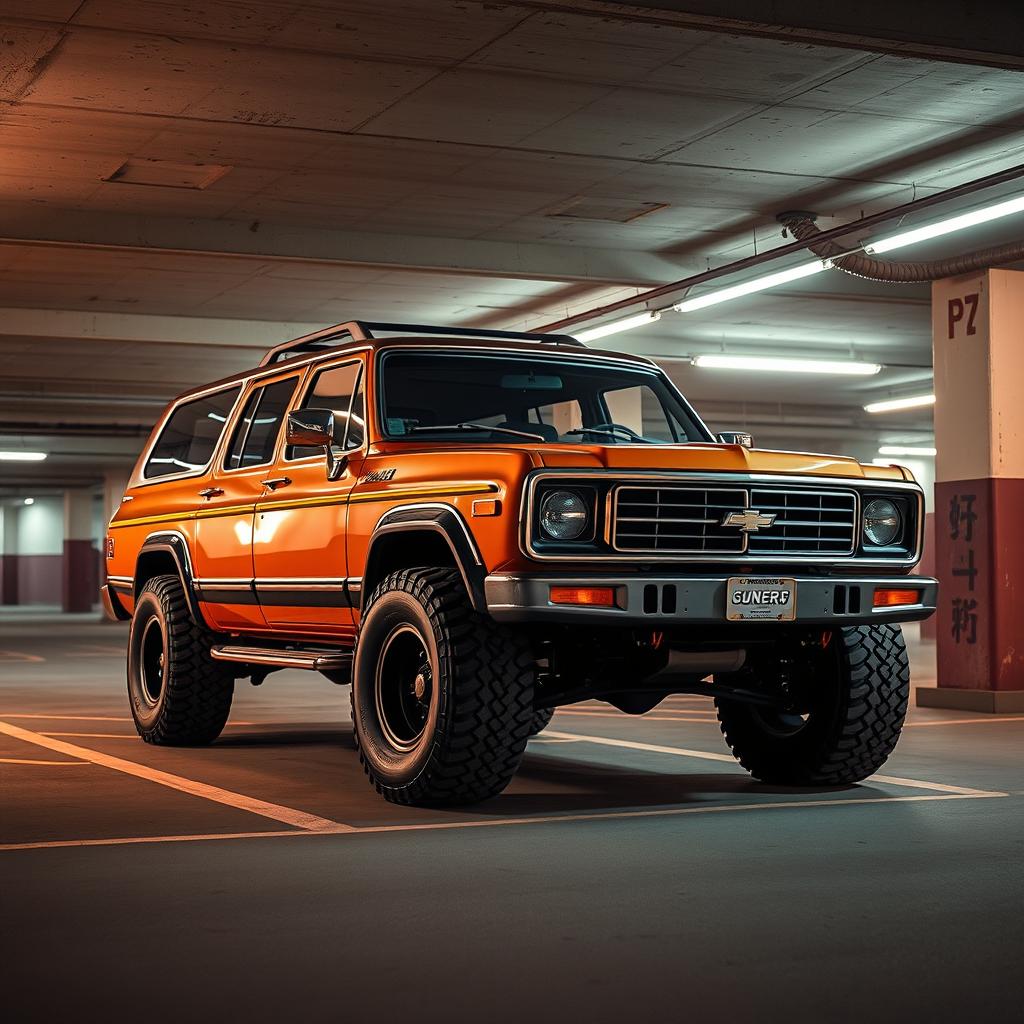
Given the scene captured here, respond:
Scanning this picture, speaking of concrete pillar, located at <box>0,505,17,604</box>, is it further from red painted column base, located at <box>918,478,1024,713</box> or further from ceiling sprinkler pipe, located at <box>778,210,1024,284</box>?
red painted column base, located at <box>918,478,1024,713</box>

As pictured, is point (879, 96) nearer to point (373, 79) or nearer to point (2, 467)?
point (373, 79)

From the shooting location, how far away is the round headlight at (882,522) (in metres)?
7.73

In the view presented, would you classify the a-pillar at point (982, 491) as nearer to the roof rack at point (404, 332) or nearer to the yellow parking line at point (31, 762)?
the roof rack at point (404, 332)

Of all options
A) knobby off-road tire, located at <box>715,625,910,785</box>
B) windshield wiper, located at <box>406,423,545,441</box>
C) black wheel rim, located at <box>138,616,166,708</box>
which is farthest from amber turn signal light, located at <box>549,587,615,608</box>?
black wheel rim, located at <box>138,616,166,708</box>

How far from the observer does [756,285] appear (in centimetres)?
1614

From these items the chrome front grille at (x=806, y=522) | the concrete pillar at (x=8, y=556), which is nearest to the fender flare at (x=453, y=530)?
the chrome front grille at (x=806, y=522)

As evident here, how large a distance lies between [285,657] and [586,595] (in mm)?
2299

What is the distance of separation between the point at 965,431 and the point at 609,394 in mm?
6398

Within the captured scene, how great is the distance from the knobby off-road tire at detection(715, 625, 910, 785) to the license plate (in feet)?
2.61

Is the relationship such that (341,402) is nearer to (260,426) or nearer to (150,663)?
(260,426)

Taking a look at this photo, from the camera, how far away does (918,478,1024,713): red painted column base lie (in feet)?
45.5

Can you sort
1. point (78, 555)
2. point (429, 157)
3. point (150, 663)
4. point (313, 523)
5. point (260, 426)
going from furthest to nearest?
point (78, 555) < point (429, 157) < point (150, 663) < point (260, 426) < point (313, 523)

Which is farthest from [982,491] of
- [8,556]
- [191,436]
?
[8,556]

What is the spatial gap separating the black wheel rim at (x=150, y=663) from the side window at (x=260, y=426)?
1.42 metres
